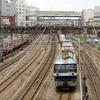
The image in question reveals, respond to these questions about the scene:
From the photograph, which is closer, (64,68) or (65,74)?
(65,74)

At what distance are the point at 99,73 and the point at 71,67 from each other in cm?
908

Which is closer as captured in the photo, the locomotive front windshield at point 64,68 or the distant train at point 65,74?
the distant train at point 65,74

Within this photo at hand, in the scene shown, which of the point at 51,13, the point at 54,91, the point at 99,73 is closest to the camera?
the point at 54,91

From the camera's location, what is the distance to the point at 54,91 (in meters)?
18.9

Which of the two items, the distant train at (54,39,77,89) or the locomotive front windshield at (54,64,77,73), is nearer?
the distant train at (54,39,77,89)

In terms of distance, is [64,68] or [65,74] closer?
[65,74]

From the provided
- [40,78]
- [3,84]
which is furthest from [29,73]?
[3,84]

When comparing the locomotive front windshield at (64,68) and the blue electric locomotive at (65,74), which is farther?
the locomotive front windshield at (64,68)

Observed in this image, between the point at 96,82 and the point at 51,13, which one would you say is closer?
the point at 96,82

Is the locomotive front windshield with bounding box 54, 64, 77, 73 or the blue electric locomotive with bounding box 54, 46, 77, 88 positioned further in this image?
the locomotive front windshield with bounding box 54, 64, 77, 73

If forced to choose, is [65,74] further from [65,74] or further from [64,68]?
[64,68]

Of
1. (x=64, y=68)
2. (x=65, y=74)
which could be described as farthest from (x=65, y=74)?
(x=64, y=68)

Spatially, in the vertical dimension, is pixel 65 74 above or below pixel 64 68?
below

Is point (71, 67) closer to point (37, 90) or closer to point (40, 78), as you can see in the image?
point (37, 90)
